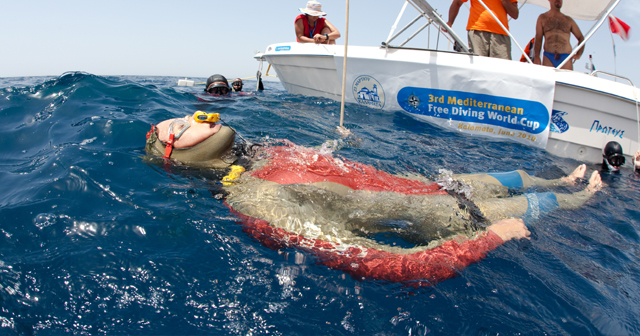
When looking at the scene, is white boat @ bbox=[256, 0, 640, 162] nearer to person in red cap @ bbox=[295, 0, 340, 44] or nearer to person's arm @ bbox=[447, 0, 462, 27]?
person's arm @ bbox=[447, 0, 462, 27]

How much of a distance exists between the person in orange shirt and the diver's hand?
3818 mm

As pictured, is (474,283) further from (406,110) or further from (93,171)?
(406,110)

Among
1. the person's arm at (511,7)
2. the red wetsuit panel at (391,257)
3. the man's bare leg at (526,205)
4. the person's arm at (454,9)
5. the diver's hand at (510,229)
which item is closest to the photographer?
the red wetsuit panel at (391,257)

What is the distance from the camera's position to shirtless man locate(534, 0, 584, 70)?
5148mm

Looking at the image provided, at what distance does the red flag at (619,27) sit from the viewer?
437 centimetres

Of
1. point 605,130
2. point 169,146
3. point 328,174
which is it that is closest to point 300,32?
point 169,146

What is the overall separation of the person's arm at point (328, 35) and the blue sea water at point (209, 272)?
14.2 ft

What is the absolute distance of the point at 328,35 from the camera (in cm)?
661

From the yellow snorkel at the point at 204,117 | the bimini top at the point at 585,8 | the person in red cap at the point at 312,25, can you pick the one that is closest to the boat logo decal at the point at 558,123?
the bimini top at the point at 585,8

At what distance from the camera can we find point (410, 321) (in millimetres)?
1577

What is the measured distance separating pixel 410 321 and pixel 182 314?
113 centimetres

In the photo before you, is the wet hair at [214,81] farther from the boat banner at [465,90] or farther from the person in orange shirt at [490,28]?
the person in orange shirt at [490,28]

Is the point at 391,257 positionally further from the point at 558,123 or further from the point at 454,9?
the point at 454,9

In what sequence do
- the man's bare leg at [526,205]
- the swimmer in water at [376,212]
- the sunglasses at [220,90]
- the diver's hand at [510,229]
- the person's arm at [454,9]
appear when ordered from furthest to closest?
1. the sunglasses at [220,90]
2. the person's arm at [454,9]
3. the man's bare leg at [526,205]
4. the diver's hand at [510,229]
5. the swimmer in water at [376,212]
